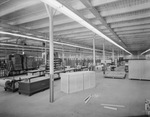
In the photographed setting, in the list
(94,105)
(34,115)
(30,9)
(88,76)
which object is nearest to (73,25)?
(30,9)

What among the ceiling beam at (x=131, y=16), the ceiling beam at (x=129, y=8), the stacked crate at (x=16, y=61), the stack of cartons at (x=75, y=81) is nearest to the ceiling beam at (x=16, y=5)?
the ceiling beam at (x=129, y=8)

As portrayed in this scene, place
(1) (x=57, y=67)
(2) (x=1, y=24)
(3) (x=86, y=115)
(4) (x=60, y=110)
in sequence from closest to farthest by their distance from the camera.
A: (3) (x=86, y=115) < (4) (x=60, y=110) < (2) (x=1, y=24) < (1) (x=57, y=67)

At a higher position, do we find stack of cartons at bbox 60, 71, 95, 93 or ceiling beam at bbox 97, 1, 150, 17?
ceiling beam at bbox 97, 1, 150, 17

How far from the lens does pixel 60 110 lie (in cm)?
322

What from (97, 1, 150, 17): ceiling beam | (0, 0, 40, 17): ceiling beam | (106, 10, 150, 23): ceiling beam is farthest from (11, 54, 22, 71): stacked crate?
(106, 10, 150, 23): ceiling beam

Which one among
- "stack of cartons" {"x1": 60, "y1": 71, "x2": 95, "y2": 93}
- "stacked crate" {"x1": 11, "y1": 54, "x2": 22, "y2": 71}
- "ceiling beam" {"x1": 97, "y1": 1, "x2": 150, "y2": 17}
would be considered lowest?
"stack of cartons" {"x1": 60, "y1": 71, "x2": 95, "y2": 93}

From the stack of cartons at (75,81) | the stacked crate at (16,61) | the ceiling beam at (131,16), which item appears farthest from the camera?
the stacked crate at (16,61)

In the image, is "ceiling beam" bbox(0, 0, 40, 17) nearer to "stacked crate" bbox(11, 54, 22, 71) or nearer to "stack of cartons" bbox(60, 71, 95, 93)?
"stack of cartons" bbox(60, 71, 95, 93)

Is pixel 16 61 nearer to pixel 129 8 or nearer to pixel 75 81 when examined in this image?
pixel 75 81

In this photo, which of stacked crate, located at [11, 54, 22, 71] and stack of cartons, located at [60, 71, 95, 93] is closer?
stack of cartons, located at [60, 71, 95, 93]

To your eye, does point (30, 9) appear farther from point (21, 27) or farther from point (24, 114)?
point (24, 114)

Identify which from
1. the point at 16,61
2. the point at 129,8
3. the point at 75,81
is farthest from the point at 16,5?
the point at 16,61

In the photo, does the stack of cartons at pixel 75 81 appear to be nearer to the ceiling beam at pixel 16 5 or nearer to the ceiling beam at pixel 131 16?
the ceiling beam at pixel 131 16

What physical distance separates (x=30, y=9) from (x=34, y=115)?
4045mm
